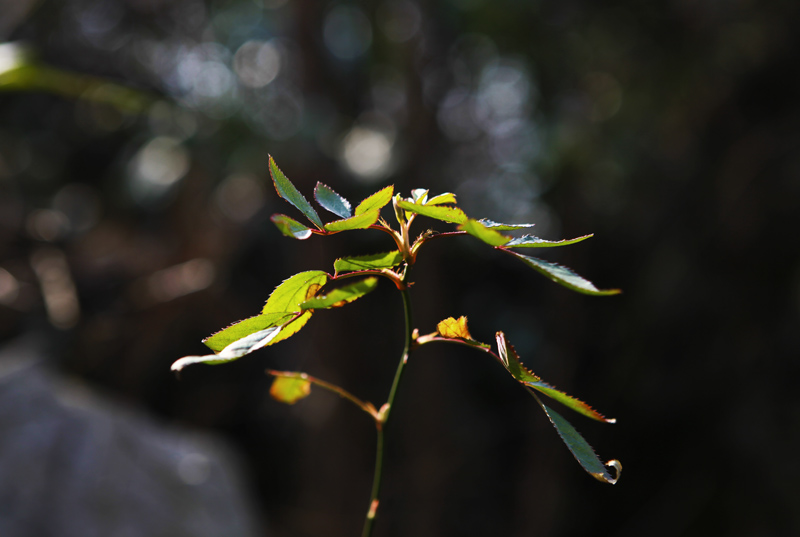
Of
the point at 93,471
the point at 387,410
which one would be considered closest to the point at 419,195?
the point at 387,410

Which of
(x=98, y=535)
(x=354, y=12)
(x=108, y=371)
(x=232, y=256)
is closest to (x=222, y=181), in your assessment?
(x=232, y=256)

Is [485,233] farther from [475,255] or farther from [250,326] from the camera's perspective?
[475,255]

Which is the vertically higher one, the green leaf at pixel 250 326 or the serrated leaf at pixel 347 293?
the serrated leaf at pixel 347 293

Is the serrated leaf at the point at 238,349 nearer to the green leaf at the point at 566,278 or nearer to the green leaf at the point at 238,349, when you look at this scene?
the green leaf at the point at 238,349

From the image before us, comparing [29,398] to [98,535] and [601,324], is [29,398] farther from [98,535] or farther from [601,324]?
[601,324]

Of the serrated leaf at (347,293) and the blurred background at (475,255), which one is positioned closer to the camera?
the serrated leaf at (347,293)

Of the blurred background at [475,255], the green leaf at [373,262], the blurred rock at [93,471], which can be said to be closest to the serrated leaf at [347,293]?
the green leaf at [373,262]

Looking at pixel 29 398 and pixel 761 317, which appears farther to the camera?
pixel 761 317

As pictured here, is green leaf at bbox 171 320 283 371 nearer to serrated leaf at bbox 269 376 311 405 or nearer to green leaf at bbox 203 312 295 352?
green leaf at bbox 203 312 295 352
